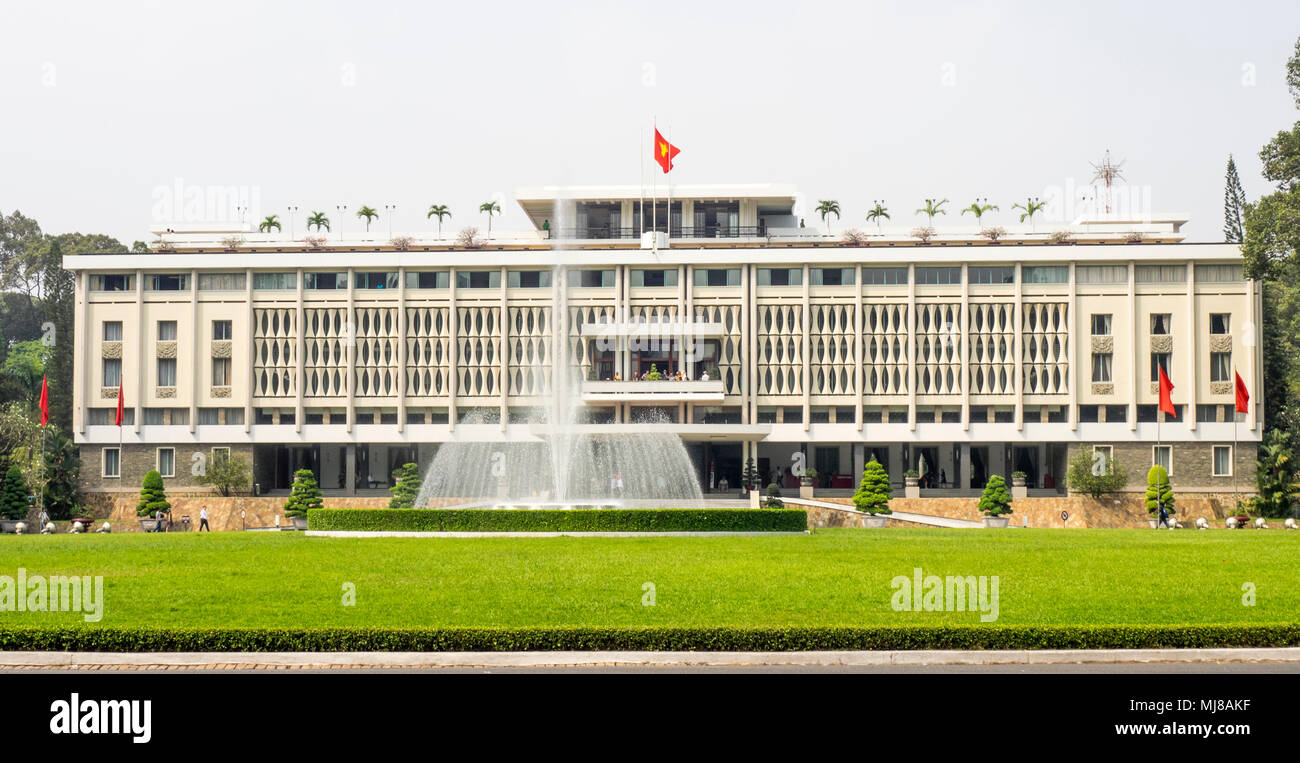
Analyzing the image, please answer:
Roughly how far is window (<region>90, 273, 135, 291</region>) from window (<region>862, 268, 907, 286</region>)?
4214 cm

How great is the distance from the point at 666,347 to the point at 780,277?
25.2 ft

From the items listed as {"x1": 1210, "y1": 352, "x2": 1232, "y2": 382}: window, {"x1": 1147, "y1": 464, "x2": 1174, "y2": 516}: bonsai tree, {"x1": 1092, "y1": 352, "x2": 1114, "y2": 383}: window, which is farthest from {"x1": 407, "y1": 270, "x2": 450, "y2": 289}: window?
{"x1": 1210, "y1": 352, "x2": 1232, "y2": 382}: window

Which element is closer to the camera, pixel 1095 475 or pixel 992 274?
pixel 1095 475

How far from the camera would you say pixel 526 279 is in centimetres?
7306

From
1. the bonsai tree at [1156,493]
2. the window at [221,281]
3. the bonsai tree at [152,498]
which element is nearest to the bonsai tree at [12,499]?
the bonsai tree at [152,498]

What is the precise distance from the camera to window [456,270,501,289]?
73062 mm

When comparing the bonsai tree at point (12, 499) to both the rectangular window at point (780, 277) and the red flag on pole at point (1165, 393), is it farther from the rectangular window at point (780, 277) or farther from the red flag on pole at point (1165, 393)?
the red flag on pole at point (1165, 393)

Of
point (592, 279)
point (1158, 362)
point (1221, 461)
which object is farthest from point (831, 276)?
point (1221, 461)

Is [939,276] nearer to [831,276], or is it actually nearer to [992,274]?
[992,274]

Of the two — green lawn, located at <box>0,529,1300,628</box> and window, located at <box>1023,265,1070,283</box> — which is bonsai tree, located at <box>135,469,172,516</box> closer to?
green lawn, located at <box>0,529,1300,628</box>

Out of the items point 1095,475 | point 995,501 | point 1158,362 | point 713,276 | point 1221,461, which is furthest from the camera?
point 713,276

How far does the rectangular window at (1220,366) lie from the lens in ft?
226

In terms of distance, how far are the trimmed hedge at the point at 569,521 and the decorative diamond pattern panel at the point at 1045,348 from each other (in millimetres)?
37331
